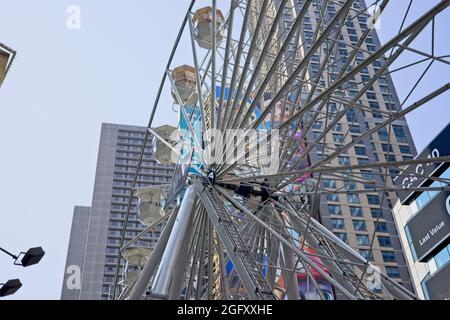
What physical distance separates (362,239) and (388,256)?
9.68ft

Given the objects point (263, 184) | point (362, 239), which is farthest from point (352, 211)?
point (263, 184)

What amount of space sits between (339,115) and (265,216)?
12.2 ft

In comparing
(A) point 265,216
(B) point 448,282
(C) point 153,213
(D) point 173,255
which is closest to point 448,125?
(B) point 448,282

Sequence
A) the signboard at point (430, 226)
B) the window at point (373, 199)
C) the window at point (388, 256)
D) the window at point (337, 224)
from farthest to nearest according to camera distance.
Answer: the window at point (373, 199), the window at point (337, 224), the window at point (388, 256), the signboard at point (430, 226)

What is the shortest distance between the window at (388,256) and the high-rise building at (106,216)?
32.2m

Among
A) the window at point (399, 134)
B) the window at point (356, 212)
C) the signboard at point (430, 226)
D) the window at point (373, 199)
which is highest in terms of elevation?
the window at point (399, 134)

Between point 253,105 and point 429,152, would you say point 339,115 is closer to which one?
point 253,105

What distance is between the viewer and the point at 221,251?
47.3ft

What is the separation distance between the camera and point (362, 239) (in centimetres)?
5162

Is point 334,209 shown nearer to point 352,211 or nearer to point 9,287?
point 352,211

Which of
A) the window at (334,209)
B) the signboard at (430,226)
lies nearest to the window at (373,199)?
the window at (334,209)

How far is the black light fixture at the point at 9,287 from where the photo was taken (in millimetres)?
9383

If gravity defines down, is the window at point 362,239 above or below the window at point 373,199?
below

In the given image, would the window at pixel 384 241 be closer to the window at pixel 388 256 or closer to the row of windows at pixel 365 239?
the row of windows at pixel 365 239
